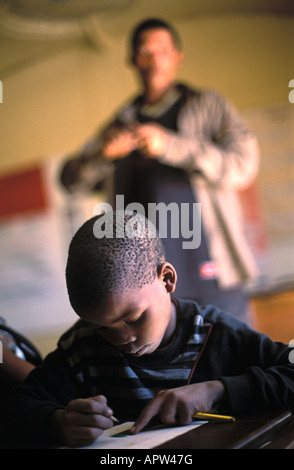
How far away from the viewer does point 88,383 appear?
1.21 ft

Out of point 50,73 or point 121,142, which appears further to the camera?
point 50,73

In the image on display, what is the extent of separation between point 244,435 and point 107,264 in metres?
0.13

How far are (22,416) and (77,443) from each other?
6 cm

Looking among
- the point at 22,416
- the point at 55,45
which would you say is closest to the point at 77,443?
the point at 22,416

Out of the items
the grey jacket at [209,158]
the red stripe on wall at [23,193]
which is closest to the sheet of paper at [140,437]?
the grey jacket at [209,158]

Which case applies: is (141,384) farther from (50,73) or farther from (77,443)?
(50,73)

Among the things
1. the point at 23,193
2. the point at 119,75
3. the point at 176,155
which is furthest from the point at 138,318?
the point at 23,193

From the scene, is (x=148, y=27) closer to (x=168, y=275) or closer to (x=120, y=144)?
(x=120, y=144)

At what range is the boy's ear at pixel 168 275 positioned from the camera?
32cm

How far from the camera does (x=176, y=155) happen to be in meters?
0.73

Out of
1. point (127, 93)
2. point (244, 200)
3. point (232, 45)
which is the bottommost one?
point (244, 200)

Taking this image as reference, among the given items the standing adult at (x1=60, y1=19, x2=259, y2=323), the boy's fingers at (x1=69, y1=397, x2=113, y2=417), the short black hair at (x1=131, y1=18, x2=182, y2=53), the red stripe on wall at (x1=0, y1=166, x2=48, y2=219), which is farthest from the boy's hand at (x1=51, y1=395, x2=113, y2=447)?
the red stripe on wall at (x1=0, y1=166, x2=48, y2=219)

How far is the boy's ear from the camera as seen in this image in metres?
0.32
